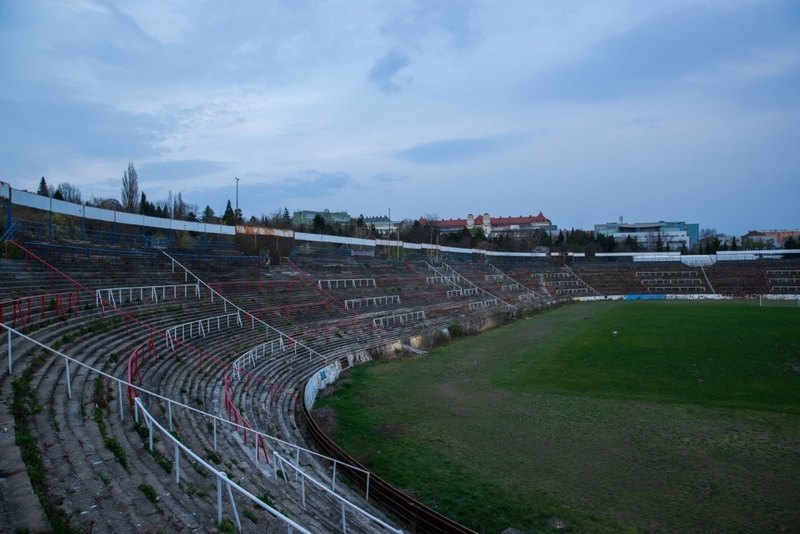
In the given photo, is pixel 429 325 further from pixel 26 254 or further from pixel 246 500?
pixel 246 500

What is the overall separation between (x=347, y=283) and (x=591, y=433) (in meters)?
27.0

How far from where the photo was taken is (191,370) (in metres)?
16.1

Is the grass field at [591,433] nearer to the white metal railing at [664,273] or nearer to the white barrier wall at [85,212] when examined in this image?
the white barrier wall at [85,212]

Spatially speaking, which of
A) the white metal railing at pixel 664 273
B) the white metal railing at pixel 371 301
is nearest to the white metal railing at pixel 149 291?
the white metal railing at pixel 371 301

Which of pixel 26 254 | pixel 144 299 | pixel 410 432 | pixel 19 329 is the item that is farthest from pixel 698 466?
pixel 26 254

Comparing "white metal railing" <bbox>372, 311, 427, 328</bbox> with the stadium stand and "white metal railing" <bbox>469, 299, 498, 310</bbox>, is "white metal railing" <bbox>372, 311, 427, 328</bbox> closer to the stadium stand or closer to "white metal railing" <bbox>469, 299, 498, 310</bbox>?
the stadium stand

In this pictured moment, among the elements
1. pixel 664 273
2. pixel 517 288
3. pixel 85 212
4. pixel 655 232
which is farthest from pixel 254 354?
pixel 655 232

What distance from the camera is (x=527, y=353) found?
28.9 m

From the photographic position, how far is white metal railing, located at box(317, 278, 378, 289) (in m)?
37.3

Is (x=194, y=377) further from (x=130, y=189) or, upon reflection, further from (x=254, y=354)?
(x=130, y=189)

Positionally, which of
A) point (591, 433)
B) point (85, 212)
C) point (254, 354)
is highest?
point (85, 212)

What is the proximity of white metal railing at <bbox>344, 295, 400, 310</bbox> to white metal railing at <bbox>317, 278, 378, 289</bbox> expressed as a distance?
2326 millimetres

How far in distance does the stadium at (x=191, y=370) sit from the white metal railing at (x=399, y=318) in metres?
0.22

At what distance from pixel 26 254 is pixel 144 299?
4.71 m
